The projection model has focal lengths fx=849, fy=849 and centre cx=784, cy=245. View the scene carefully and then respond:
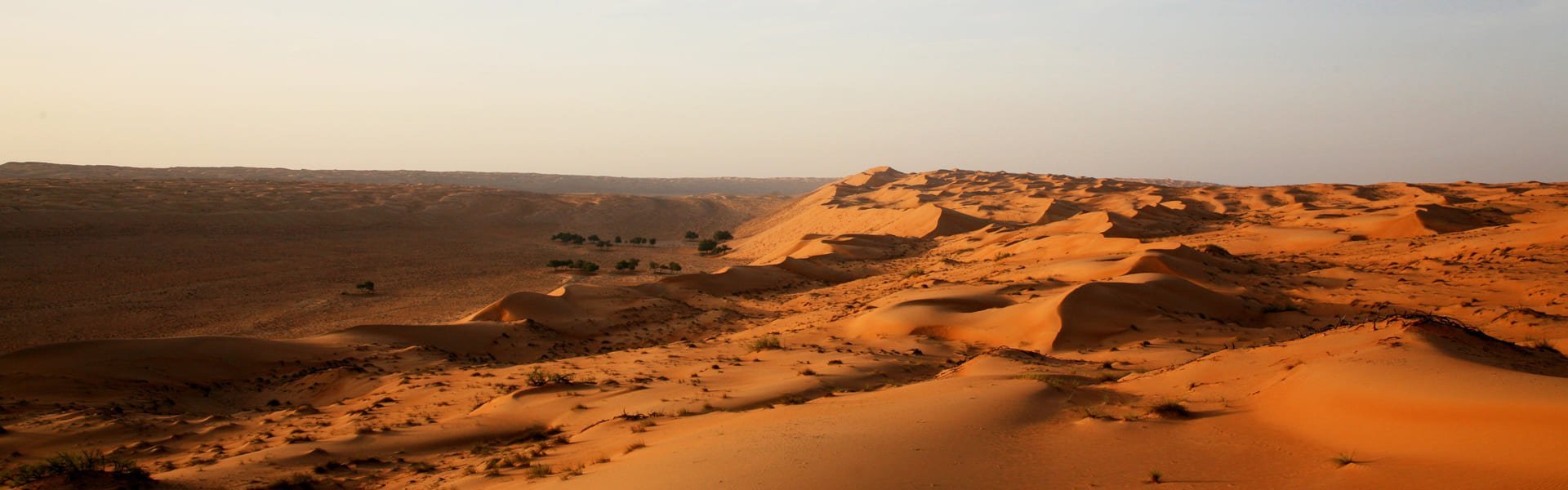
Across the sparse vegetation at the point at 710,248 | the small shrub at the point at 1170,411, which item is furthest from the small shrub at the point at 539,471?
the sparse vegetation at the point at 710,248

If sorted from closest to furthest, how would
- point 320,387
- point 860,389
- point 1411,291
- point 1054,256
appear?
point 860,389 < point 320,387 < point 1411,291 < point 1054,256

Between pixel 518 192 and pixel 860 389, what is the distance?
181ft

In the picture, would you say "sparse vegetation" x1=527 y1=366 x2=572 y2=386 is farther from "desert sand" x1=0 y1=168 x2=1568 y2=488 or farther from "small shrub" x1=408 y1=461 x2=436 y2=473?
"small shrub" x1=408 y1=461 x2=436 y2=473

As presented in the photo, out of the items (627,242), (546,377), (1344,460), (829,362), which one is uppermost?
(1344,460)

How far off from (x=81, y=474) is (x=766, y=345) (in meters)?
8.01

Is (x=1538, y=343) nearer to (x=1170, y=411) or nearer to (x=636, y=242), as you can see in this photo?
(x=1170, y=411)

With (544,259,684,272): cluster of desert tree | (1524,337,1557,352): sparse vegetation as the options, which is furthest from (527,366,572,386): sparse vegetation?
(544,259,684,272): cluster of desert tree

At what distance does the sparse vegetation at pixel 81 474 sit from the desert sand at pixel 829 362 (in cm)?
43

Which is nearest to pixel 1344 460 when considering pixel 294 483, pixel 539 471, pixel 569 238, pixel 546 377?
pixel 539 471

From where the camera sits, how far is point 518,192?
60188mm

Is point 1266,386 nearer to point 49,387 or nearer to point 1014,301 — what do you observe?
point 1014,301

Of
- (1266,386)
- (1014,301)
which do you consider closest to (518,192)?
(1014,301)

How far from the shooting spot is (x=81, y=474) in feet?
19.2

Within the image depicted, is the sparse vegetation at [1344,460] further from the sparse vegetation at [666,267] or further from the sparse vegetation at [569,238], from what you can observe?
the sparse vegetation at [569,238]
